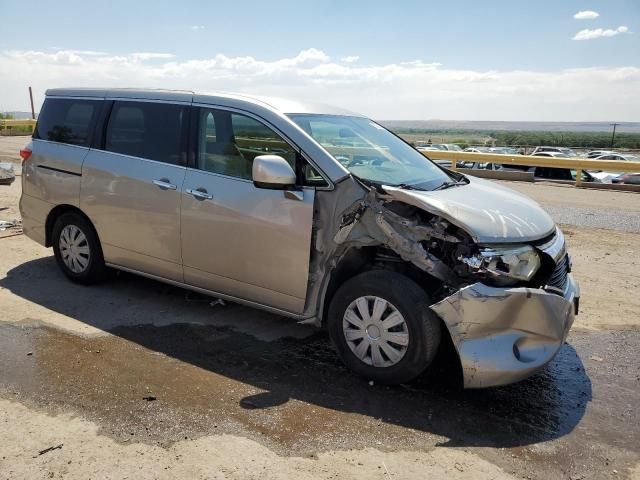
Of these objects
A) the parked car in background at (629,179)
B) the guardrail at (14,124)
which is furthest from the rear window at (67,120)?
the guardrail at (14,124)

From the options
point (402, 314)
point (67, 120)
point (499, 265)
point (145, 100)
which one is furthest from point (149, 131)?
point (499, 265)

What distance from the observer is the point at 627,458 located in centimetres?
313

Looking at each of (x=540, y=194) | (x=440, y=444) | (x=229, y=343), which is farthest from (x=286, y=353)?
(x=540, y=194)

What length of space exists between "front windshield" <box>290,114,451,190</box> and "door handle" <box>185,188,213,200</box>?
0.90 metres

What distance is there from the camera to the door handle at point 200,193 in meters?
4.50

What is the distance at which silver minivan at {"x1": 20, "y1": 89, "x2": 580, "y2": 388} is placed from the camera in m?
3.56

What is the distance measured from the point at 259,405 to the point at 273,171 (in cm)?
156

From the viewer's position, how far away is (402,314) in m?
3.69

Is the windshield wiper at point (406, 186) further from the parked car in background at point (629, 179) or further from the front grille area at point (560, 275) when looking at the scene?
the parked car in background at point (629, 179)

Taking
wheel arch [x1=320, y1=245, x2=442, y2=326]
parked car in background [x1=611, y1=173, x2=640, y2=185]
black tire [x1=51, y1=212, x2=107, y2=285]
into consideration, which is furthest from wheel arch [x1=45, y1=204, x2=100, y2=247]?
parked car in background [x1=611, y1=173, x2=640, y2=185]

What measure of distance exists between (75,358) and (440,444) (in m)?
2.67

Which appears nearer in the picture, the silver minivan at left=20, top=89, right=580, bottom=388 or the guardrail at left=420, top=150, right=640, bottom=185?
the silver minivan at left=20, top=89, right=580, bottom=388

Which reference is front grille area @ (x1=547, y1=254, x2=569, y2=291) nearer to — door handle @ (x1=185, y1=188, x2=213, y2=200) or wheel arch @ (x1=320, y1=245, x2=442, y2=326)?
wheel arch @ (x1=320, y1=245, x2=442, y2=326)

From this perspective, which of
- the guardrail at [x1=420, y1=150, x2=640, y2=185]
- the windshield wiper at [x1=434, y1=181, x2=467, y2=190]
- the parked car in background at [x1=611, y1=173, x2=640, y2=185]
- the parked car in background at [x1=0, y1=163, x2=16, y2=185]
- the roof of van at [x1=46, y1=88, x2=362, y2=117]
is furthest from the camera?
the parked car in background at [x1=611, y1=173, x2=640, y2=185]
